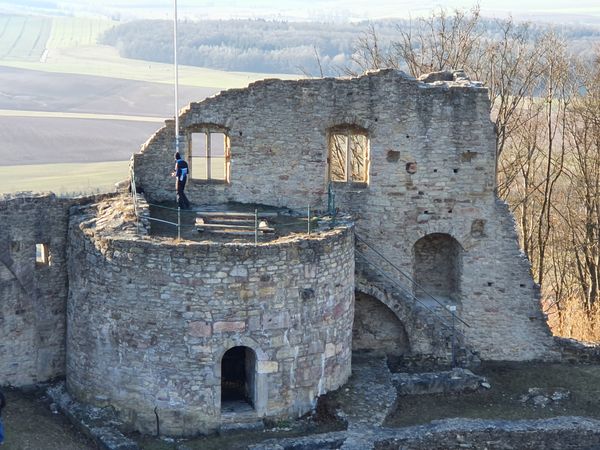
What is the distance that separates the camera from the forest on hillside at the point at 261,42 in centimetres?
4919

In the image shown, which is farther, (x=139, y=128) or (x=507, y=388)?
(x=139, y=128)

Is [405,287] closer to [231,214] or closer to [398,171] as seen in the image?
[398,171]

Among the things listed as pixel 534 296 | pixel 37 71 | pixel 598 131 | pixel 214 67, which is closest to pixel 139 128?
pixel 214 67

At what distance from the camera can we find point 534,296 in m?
22.7

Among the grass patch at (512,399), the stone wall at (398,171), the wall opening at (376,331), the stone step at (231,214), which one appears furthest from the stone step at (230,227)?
the grass patch at (512,399)

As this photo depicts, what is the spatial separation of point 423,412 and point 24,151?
87.8 feet

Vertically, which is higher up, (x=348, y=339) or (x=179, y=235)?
(x=179, y=235)

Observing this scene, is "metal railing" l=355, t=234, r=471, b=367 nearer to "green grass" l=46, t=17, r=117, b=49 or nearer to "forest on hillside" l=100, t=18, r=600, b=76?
"forest on hillside" l=100, t=18, r=600, b=76

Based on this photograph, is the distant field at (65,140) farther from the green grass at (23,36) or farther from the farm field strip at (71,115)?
the green grass at (23,36)

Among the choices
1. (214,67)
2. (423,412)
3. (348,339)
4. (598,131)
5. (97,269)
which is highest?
(214,67)

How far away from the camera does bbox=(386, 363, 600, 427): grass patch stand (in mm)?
20250

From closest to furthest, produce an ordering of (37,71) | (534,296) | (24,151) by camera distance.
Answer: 1. (534,296)
2. (24,151)
3. (37,71)

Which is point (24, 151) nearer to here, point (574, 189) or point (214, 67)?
point (214, 67)

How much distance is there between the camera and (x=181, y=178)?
22031 mm
